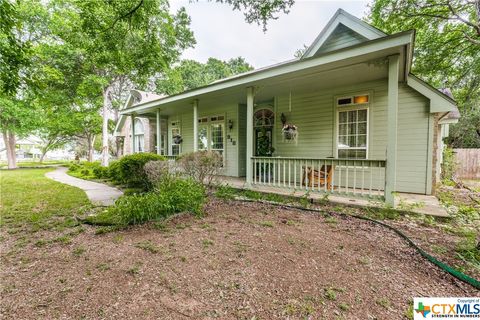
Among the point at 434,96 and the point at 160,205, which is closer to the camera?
the point at 160,205

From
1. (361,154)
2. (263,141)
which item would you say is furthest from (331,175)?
(263,141)

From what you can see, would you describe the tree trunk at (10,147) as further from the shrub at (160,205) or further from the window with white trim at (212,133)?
the shrub at (160,205)

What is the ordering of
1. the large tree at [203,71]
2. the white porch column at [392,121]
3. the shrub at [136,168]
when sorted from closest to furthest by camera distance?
the white porch column at [392,121] < the shrub at [136,168] < the large tree at [203,71]

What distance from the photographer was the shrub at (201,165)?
485 cm

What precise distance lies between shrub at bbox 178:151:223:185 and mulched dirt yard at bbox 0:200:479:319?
68.9 inches

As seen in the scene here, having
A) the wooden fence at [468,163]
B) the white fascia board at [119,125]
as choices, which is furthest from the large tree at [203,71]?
the wooden fence at [468,163]

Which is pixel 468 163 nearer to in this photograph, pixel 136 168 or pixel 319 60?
pixel 319 60

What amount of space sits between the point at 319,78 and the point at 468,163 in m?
11.5

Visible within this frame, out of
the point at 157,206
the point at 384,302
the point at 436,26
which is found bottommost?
the point at 384,302

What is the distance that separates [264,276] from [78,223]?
3.53 m

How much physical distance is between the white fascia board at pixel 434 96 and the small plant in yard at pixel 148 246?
6.65 metres

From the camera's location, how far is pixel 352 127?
6.30m

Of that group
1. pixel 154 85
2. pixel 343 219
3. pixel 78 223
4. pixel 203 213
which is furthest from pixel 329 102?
pixel 154 85

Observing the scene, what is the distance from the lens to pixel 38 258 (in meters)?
2.60
